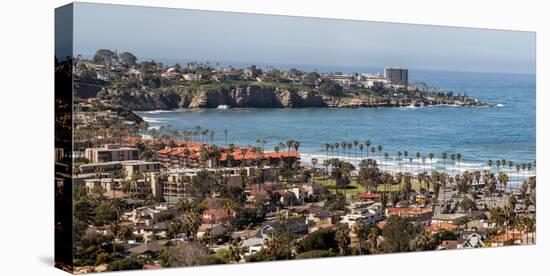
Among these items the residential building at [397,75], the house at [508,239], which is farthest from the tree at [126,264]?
the house at [508,239]

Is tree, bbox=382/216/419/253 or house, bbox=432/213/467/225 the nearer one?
tree, bbox=382/216/419/253

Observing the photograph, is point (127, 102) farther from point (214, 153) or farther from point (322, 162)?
point (322, 162)

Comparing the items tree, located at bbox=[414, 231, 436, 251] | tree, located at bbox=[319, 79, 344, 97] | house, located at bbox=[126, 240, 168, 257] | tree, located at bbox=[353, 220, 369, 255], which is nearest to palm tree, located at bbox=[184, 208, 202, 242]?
house, located at bbox=[126, 240, 168, 257]

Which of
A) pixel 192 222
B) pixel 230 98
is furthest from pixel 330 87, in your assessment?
pixel 192 222

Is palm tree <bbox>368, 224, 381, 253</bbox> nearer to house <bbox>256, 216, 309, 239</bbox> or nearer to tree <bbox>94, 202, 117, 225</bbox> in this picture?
house <bbox>256, 216, 309, 239</bbox>

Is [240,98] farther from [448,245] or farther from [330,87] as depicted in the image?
[448,245]

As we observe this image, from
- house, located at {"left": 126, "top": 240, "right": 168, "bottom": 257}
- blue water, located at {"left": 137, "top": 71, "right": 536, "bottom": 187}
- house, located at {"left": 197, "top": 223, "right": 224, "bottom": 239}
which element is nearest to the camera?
house, located at {"left": 126, "top": 240, "right": 168, "bottom": 257}
